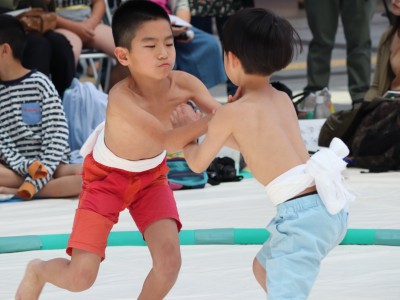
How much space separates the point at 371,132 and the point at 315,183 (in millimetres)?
2842

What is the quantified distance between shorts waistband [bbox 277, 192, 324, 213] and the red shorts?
1.69 ft

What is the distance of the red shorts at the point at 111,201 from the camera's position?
3105mm

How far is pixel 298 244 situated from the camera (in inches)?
107

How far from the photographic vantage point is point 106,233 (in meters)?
3.14

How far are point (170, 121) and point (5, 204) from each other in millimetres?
2024

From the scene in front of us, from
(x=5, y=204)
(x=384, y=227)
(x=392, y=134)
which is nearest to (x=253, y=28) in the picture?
(x=384, y=227)

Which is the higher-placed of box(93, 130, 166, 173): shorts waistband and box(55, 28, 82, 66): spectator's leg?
box(93, 130, 166, 173): shorts waistband

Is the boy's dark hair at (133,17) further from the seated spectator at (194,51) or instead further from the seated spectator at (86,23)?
the seated spectator at (194,51)

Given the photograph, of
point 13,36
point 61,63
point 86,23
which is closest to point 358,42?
point 86,23

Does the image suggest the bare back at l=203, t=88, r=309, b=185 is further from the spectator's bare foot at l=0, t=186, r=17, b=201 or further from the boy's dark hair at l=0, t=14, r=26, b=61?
the boy's dark hair at l=0, t=14, r=26, b=61

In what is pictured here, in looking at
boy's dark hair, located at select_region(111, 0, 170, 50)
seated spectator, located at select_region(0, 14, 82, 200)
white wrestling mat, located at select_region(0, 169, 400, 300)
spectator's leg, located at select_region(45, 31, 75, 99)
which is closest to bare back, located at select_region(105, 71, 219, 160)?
boy's dark hair, located at select_region(111, 0, 170, 50)

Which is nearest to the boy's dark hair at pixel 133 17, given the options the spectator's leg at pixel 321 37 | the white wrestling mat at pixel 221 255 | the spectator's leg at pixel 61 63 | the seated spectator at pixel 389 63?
the white wrestling mat at pixel 221 255

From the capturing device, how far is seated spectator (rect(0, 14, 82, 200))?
200 inches

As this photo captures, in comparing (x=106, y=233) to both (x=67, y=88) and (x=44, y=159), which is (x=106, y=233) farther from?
(x=67, y=88)
